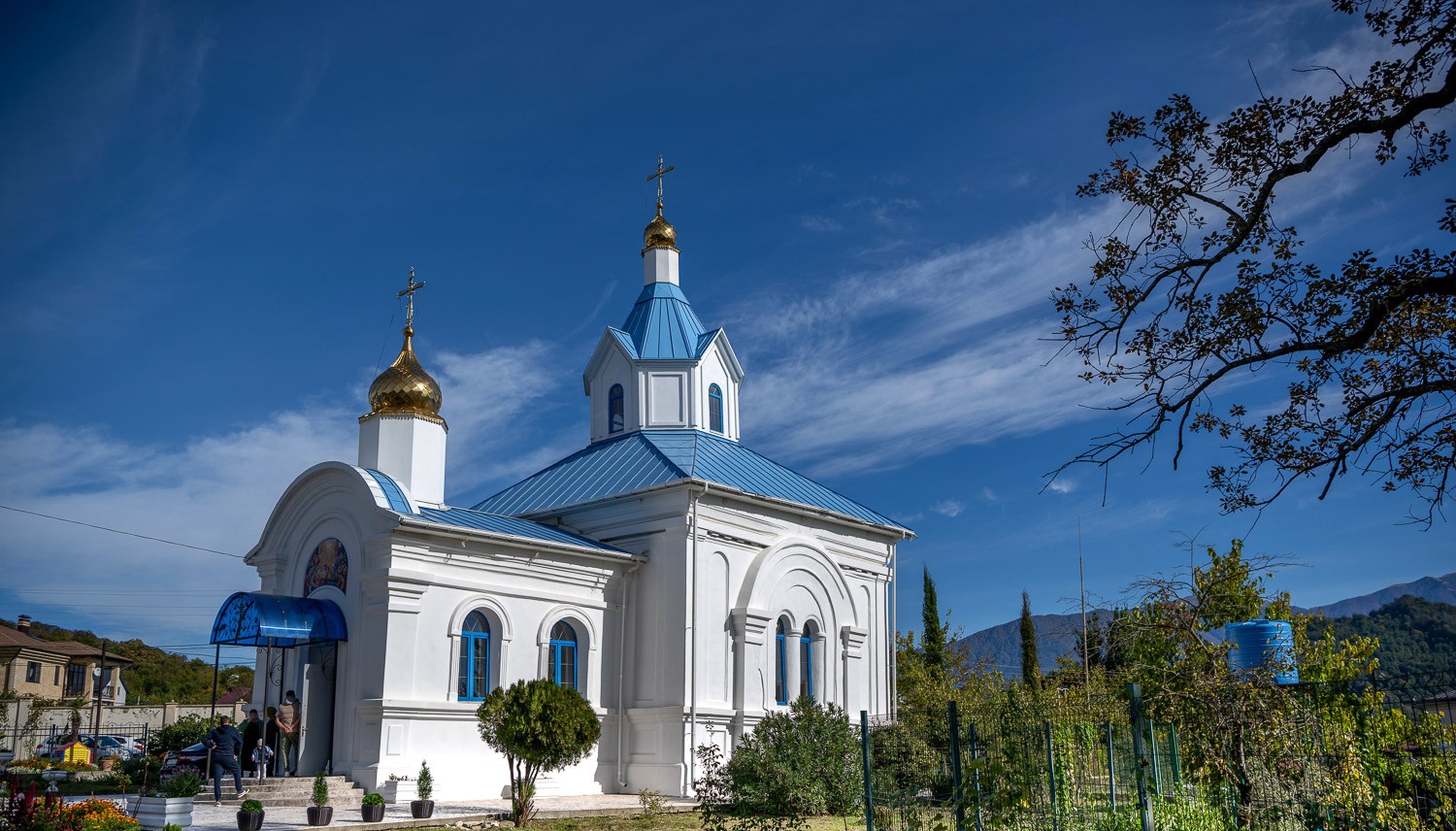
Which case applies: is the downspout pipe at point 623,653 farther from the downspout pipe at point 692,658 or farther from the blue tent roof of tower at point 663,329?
the blue tent roof of tower at point 663,329

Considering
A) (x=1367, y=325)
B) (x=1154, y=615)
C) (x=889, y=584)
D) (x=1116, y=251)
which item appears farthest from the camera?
(x=889, y=584)

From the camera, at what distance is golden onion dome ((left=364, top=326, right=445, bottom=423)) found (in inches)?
815

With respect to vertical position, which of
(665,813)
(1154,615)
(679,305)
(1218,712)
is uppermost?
(679,305)

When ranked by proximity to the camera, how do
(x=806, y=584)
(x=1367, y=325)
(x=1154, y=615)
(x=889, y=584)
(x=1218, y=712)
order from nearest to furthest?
1. (x=1367, y=325)
2. (x=1218, y=712)
3. (x=1154, y=615)
4. (x=806, y=584)
5. (x=889, y=584)

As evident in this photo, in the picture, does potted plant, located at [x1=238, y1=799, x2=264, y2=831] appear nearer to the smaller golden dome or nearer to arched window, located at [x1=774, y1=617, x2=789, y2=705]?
arched window, located at [x1=774, y1=617, x2=789, y2=705]

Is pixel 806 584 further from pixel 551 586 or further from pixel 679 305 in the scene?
pixel 679 305

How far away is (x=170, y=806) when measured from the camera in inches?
496

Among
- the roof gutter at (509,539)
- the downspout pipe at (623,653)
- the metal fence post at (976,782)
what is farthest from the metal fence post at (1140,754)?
the downspout pipe at (623,653)

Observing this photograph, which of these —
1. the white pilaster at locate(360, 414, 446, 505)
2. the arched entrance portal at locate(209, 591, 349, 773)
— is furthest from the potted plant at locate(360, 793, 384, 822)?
the white pilaster at locate(360, 414, 446, 505)

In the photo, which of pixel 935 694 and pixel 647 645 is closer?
pixel 647 645

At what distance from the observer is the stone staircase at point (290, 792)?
609 inches

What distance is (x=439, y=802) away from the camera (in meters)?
16.5

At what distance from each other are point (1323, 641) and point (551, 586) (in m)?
12.2

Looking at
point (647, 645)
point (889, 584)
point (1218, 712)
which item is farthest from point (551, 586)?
point (1218, 712)
